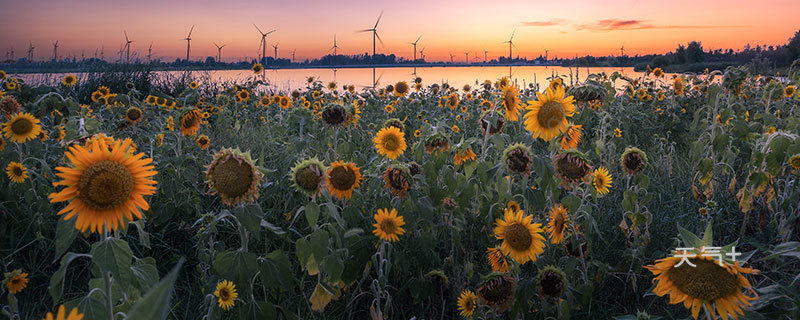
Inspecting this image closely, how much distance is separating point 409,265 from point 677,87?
18.2 feet

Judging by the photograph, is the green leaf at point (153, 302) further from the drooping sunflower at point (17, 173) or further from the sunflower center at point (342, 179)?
the drooping sunflower at point (17, 173)

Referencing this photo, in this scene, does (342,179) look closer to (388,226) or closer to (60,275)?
(388,226)

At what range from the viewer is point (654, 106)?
7.30 meters

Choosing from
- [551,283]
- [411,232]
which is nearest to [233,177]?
[411,232]

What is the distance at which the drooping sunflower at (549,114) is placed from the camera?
2600 mm

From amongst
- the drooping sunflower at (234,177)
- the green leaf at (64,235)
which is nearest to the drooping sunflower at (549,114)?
the drooping sunflower at (234,177)

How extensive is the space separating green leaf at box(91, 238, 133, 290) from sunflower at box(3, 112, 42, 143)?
2862 mm

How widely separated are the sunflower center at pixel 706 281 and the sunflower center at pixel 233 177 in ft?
5.02

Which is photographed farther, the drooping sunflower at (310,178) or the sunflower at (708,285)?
the drooping sunflower at (310,178)

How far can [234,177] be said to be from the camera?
1.90 m

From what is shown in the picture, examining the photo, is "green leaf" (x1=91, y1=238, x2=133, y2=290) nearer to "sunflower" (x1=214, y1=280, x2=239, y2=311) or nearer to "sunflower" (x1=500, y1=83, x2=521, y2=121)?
"sunflower" (x1=214, y1=280, x2=239, y2=311)

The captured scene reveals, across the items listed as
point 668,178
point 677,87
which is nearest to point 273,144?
point 668,178

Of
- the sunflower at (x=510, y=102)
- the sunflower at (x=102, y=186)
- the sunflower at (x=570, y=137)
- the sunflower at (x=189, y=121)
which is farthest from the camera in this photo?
the sunflower at (x=189, y=121)

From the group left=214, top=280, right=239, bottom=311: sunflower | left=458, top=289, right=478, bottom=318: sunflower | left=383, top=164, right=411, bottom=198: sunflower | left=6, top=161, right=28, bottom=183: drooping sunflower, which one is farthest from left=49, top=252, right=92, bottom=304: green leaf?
left=6, top=161, right=28, bottom=183: drooping sunflower
